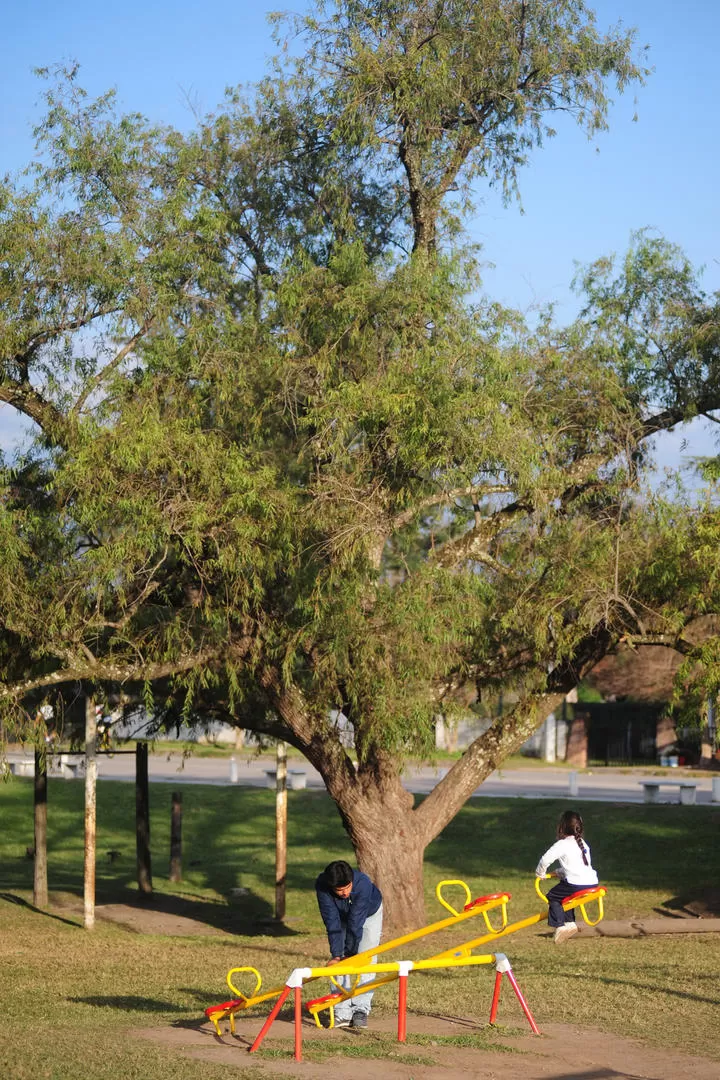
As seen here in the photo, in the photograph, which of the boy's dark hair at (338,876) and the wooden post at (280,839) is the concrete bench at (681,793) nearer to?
the wooden post at (280,839)

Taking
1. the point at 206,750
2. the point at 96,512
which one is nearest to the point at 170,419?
the point at 96,512

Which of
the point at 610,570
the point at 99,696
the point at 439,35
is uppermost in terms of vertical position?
the point at 439,35

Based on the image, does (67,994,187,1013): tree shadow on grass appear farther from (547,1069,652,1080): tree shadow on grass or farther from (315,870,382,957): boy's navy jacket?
(547,1069,652,1080): tree shadow on grass

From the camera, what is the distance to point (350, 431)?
51.1 ft

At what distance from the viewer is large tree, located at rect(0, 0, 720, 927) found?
1505 centimetres

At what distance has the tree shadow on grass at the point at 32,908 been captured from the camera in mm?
19484

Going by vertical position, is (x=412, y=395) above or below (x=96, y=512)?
above

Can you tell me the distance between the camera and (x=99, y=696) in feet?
58.7

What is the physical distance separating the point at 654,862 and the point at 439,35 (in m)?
14.9

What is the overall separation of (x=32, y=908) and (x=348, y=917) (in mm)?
11469

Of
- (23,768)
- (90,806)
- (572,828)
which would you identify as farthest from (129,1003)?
(23,768)

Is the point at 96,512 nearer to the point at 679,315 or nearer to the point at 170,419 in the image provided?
the point at 170,419

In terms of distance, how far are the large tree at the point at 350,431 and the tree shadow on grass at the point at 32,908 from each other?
3.74 m

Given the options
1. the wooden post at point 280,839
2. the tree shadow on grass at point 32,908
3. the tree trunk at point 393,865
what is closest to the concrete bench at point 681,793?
the wooden post at point 280,839
